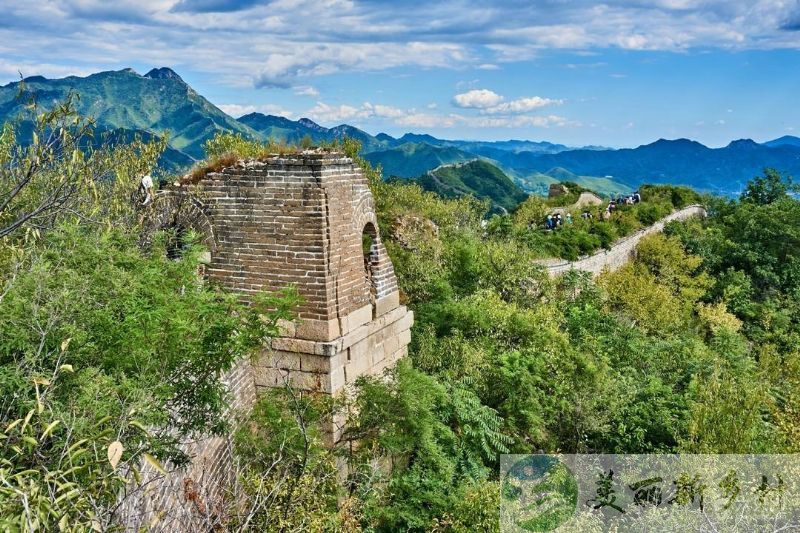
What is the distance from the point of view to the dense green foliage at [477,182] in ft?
308

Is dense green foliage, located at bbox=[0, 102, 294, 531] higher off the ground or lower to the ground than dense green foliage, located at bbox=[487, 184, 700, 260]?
higher

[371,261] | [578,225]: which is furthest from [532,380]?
[578,225]

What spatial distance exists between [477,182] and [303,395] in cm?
9782

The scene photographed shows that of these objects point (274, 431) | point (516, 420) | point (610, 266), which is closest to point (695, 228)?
point (610, 266)

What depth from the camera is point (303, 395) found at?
8406 millimetres

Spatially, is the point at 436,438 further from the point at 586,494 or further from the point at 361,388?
the point at 586,494

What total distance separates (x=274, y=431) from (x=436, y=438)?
2.46m

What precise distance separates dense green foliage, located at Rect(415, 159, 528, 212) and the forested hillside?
73022mm

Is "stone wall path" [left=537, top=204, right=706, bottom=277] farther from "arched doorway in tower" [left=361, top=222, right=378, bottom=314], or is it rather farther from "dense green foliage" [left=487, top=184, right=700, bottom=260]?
"arched doorway in tower" [left=361, top=222, right=378, bottom=314]

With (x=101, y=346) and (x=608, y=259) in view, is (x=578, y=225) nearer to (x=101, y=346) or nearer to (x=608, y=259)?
(x=608, y=259)

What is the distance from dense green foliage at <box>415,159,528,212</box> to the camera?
3699 inches

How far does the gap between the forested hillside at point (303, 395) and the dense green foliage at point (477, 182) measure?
73022 millimetres

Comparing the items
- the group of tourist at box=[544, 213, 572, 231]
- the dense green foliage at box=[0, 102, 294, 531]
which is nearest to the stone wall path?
the group of tourist at box=[544, 213, 572, 231]

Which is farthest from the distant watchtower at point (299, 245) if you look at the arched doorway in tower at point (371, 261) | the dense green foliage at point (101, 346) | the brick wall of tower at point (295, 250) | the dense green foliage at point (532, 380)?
the dense green foliage at point (101, 346)
